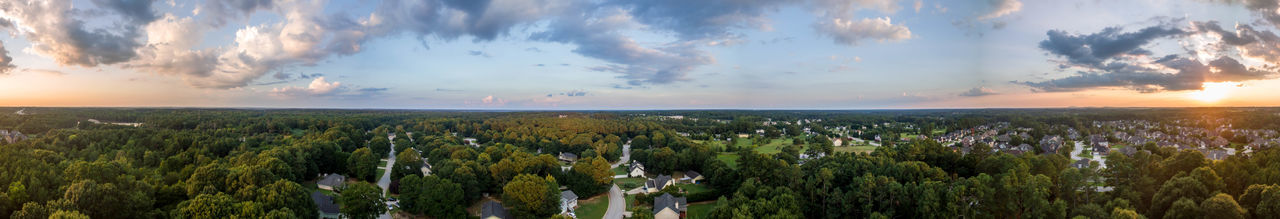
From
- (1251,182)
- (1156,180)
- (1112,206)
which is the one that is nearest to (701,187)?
(1112,206)

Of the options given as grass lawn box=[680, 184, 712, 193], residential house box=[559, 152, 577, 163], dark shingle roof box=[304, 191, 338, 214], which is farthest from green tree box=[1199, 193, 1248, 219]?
residential house box=[559, 152, 577, 163]

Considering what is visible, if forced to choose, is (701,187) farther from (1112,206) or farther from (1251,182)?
(1251,182)

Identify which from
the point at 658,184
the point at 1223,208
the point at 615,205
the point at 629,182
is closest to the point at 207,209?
the point at 615,205

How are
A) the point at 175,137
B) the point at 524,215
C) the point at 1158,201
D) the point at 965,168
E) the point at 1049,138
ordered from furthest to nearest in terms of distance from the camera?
the point at 1049,138 < the point at 175,137 < the point at 965,168 < the point at 524,215 < the point at 1158,201

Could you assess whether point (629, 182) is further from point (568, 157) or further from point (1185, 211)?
point (1185, 211)

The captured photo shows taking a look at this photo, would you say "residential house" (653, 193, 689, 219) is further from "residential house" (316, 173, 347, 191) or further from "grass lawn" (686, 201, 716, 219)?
"residential house" (316, 173, 347, 191)

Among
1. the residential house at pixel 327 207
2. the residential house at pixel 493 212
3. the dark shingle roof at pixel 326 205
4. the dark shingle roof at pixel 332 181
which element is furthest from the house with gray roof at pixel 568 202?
the dark shingle roof at pixel 332 181

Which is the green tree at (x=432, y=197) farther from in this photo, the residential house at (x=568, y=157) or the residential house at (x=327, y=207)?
the residential house at (x=568, y=157)
